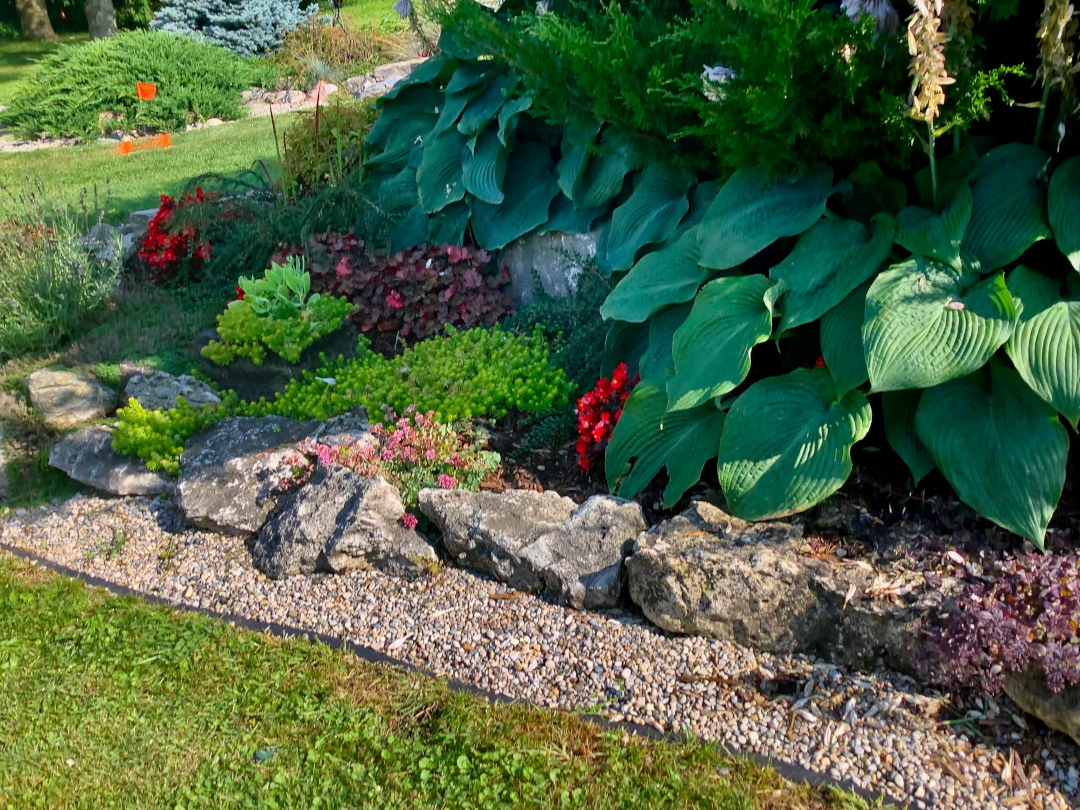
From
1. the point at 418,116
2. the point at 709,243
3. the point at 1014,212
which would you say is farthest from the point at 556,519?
the point at 418,116

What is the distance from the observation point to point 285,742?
8.65 ft

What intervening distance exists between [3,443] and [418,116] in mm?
3065

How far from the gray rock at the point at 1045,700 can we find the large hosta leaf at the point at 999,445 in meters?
0.40

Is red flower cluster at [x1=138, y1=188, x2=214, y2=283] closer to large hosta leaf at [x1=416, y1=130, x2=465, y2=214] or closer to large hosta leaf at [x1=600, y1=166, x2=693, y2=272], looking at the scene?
large hosta leaf at [x1=416, y1=130, x2=465, y2=214]

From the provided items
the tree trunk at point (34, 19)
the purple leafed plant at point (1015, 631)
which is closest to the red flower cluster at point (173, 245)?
the purple leafed plant at point (1015, 631)

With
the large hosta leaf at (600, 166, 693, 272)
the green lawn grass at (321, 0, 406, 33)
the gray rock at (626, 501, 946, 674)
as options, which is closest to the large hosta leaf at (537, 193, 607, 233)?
the large hosta leaf at (600, 166, 693, 272)

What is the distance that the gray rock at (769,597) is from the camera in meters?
2.65

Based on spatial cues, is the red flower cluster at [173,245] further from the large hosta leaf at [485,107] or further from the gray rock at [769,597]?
the gray rock at [769,597]

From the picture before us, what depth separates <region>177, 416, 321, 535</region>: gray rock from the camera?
373 centimetres

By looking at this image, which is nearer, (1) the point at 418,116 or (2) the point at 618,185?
(2) the point at 618,185

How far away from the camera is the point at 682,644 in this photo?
9.39 feet

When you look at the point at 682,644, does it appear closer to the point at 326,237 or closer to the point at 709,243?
the point at 709,243

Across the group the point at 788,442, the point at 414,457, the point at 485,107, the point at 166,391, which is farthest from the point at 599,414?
the point at 485,107

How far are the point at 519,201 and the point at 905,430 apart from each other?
8.94ft
